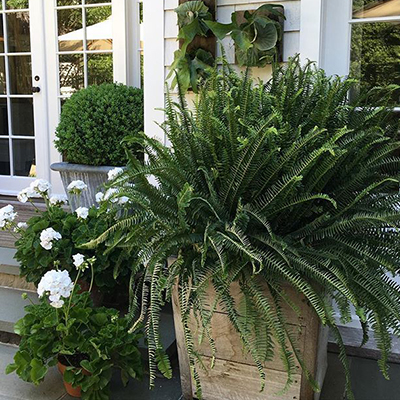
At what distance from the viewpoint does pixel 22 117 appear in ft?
14.4

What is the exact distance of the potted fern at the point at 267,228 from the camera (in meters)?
1.59

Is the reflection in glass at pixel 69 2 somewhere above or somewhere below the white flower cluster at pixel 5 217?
above

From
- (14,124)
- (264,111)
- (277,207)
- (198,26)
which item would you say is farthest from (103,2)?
(277,207)

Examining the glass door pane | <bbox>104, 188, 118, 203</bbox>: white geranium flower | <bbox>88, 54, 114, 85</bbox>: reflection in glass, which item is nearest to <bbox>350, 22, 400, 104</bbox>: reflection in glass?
<bbox>104, 188, 118, 203</bbox>: white geranium flower

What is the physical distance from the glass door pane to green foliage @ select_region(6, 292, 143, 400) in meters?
2.64

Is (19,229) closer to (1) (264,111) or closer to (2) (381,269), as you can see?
(1) (264,111)

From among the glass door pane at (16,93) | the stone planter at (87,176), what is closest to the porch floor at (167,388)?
the stone planter at (87,176)

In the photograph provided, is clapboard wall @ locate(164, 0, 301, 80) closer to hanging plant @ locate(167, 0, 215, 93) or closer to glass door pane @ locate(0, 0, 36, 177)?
hanging plant @ locate(167, 0, 215, 93)

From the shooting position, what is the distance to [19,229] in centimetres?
252

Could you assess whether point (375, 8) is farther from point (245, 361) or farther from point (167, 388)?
point (167, 388)

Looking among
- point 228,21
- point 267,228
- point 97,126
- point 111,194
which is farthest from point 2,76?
point 267,228

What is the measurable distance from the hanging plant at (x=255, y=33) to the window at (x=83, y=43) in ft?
5.94

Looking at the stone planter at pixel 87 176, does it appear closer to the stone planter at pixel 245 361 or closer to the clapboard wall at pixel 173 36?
the clapboard wall at pixel 173 36

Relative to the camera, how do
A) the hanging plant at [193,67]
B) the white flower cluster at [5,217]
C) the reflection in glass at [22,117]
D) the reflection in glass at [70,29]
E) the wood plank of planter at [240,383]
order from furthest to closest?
1. the reflection in glass at [22,117]
2. the reflection in glass at [70,29]
3. the hanging plant at [193,67]
4. the white flower cluster at [5,217]
5. the wood plank of planter at [240,383]
